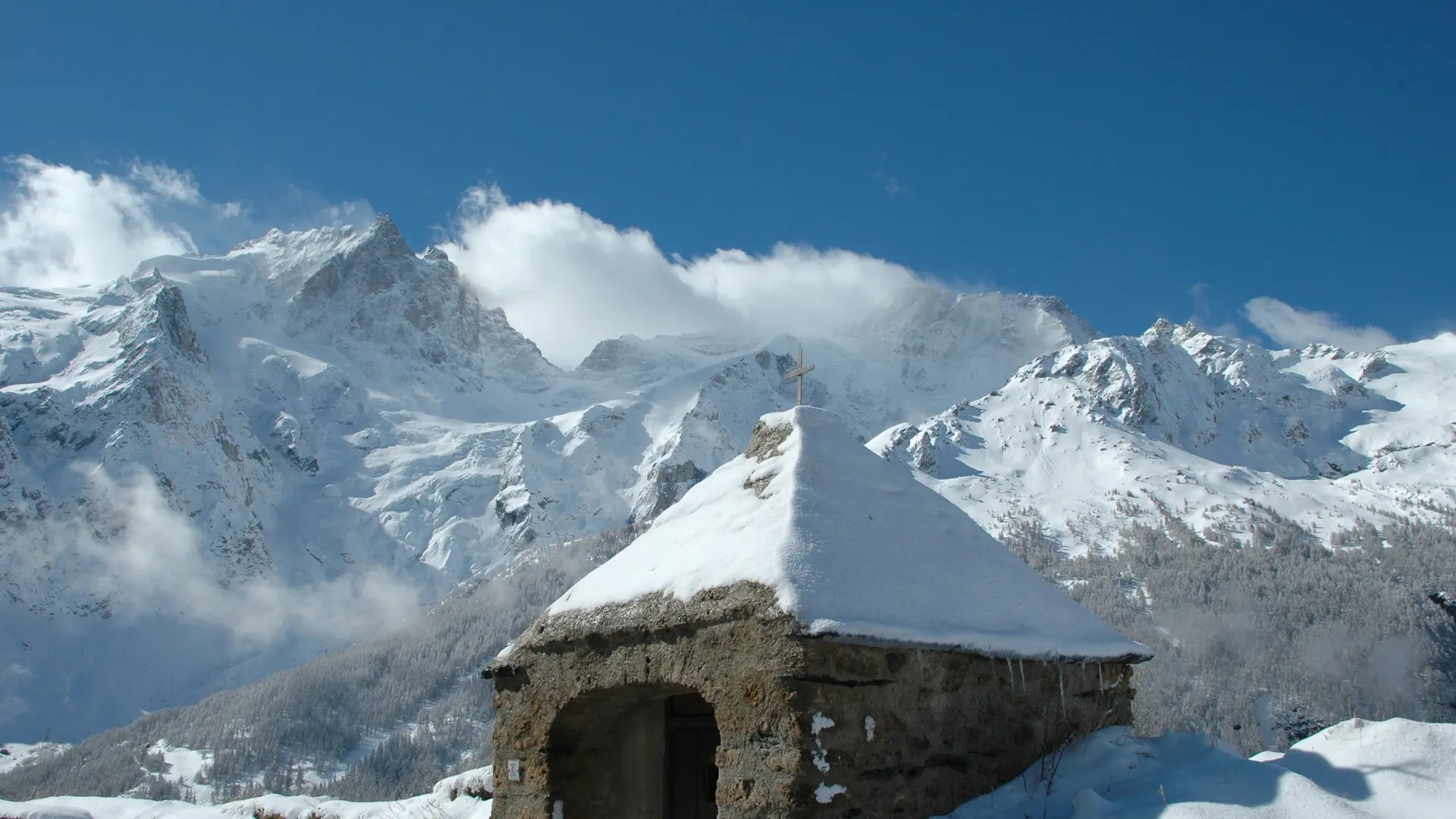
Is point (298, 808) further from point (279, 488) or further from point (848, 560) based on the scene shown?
point (279, 488)

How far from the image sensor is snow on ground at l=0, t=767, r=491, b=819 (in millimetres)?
9562

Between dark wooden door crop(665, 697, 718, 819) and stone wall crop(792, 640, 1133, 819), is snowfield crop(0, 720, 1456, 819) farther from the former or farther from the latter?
dark wooden door crop(665, 697, 718, 819)

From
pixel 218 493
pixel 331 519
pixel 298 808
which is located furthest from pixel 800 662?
pixel 331 519

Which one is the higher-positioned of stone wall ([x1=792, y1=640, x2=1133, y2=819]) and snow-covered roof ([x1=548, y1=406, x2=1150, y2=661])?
snow-covered roof ([x1=548, y1=406, x2=1150, y2=661])

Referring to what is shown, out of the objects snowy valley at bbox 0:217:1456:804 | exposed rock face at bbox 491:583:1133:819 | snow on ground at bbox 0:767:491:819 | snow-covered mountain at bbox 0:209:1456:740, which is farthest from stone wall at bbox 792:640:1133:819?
snow-covered mountain at bbox 0:209:1456:740

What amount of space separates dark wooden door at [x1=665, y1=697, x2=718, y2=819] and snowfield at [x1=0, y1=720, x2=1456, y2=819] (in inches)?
95.5

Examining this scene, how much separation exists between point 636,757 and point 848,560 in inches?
104

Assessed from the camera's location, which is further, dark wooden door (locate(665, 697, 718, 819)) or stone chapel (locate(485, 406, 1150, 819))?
dark wooden door (locate(665, 697, 718, 819))

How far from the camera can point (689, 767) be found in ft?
26.2

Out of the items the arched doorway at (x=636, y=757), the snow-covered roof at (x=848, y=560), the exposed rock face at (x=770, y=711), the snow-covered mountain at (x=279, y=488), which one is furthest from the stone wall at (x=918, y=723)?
the snow-covered mountain at (x=279, y=488)

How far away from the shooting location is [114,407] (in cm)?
15450

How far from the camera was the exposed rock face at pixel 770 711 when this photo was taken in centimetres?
567

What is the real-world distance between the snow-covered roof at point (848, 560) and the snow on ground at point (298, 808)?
292 centimetres

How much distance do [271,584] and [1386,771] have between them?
Result: 556ft
